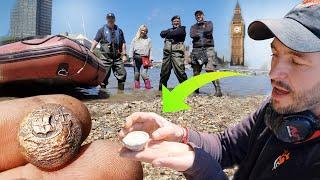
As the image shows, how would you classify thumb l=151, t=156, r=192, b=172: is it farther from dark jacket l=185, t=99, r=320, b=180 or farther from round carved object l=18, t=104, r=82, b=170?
round carved object l=18, t=104, r=82, b=170

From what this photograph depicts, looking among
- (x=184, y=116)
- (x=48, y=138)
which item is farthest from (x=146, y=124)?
(x=184, y=116)

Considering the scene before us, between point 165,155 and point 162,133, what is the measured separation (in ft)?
0.69

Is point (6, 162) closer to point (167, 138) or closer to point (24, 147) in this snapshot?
point (24, 147)

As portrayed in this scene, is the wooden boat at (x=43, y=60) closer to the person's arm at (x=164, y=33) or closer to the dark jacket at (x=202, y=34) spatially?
the person's arm at (x=164, y=33)

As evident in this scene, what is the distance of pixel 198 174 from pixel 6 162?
4.88ft

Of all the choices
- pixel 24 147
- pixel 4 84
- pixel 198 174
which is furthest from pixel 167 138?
pixel 4 84

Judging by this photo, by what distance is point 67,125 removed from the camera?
8.61 ft

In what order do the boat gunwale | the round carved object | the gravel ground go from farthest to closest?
the boat gunwale
the gravel ground
the round carved object

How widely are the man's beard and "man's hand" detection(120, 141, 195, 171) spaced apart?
431 millimetres

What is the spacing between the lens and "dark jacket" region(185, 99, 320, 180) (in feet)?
5.47

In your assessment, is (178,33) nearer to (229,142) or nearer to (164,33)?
(164,33)

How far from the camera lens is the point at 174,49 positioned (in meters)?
12.0

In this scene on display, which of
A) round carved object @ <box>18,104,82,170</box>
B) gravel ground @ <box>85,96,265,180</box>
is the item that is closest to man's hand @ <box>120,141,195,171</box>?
round carved object @ <box>18,104,82,170</box>

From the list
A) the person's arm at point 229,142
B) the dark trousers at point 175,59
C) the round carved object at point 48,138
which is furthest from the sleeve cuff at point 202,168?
the dark trousers at point 175,59
